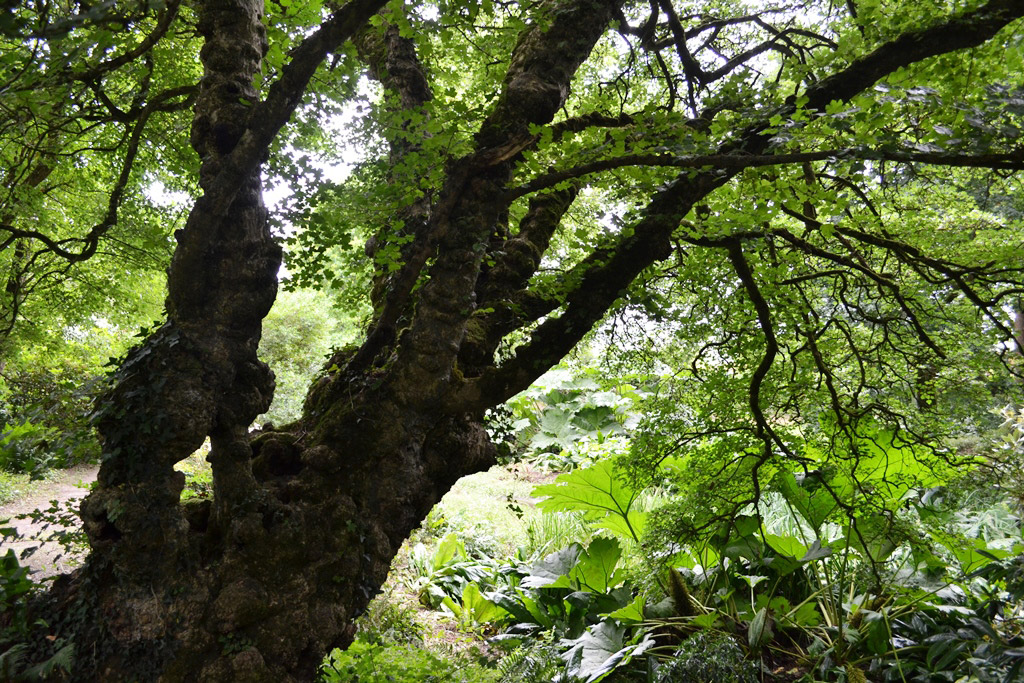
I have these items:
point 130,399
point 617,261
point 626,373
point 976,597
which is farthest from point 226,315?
point 976,597

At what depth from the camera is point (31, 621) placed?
234cm

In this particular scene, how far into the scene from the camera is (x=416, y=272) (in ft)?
9.12

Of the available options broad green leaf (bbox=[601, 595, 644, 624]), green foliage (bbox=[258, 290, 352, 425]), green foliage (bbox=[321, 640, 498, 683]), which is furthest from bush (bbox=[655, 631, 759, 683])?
green foliage (bbox=[258, 290, 352, 425])

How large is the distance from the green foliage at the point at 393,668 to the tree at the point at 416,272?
2.61 feet

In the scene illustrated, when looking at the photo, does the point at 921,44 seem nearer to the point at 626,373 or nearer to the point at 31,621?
the point at 626,373

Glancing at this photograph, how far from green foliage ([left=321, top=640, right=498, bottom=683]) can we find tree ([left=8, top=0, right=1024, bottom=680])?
2.61 feet

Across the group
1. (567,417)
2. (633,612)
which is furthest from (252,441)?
(567,417)

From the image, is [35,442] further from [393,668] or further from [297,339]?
[297,339]

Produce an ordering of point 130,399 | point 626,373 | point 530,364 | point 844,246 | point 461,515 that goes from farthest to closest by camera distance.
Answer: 1. point 461,515
2. point 626,373
3. point 844,246
4. point 530,364
5. point 130,399

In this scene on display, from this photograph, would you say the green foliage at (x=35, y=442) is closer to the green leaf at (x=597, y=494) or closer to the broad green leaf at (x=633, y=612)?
the green leaf at (x=597, y=494)

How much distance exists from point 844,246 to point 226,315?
3735mm

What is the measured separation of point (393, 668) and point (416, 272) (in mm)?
2306

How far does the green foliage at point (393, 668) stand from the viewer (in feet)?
10.6

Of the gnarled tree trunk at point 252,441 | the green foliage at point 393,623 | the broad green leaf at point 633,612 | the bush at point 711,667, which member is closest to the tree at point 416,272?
the gnarled tree trunk at point 252,441
